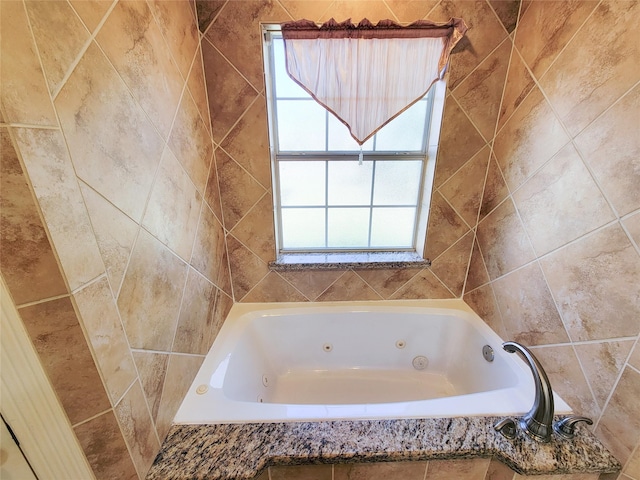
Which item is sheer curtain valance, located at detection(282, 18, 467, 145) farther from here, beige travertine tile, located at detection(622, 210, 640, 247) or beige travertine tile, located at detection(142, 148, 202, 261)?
beige travertine tile, located at detection(622, 210, 640, 247)

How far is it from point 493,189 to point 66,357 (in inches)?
67.3

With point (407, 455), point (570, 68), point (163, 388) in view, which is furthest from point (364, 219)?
point (163, 388)

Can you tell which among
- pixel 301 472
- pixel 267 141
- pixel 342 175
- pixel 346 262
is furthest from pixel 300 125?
pixel 301 472

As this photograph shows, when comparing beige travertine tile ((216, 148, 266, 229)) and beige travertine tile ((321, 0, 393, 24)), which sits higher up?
beige travertine tile ((321, 0, 393, 24))

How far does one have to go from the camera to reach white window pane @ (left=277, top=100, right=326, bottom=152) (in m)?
1.42

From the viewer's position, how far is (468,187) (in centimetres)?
142

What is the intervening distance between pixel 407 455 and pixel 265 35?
1.77 m

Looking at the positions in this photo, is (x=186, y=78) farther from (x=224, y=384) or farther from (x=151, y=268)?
(x=224, y=384)

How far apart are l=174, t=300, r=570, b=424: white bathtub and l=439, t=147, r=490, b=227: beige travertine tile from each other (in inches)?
22.4

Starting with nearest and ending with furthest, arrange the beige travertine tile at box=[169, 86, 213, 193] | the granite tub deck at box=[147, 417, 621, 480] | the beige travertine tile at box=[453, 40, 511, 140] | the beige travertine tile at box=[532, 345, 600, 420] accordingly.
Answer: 1. the granite tub deck at box=[147, 417, 621, 480]
2. the beige travertine tile at box=[532, 345, 600, 420]
3. the beige travertine tile at box=[169, 86, 213, 193]
4. the beige travertine tile at box=[453, 40, 511, 140]

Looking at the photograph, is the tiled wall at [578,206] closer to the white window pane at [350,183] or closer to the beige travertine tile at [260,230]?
the white window pane at [350,183]

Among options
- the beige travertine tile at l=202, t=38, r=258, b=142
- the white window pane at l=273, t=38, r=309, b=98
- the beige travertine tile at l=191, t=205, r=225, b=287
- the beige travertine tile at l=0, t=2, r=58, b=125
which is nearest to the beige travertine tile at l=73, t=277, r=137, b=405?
the beige travertine tile at l=0, t=2, r=58, b=125

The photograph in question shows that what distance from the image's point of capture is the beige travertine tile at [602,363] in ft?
2.52

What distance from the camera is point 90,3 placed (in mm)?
604
